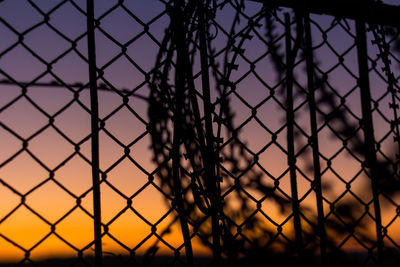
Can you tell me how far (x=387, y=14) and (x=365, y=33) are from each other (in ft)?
0.91

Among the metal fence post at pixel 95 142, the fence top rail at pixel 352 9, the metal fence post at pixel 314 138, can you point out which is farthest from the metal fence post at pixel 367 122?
the metal fence post at pixel 95 142

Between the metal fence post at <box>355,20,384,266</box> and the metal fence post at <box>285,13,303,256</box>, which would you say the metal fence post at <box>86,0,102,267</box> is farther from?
the metal fence post at <box>355,20,384,266</box>

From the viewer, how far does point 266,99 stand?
1910 millimetres

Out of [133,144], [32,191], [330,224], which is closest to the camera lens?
[32,191]

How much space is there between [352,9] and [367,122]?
0.50 meters

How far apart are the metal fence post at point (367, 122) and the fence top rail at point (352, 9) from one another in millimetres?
94

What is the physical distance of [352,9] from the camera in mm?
2133

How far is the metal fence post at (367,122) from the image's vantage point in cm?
204

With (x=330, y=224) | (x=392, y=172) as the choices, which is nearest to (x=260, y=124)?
(x=330, y=224)

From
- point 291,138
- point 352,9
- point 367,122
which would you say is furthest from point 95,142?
point 352,9

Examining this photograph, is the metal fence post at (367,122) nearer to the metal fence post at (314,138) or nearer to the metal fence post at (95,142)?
the metal fence post at (314,138)

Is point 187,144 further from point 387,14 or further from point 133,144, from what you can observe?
point 387,14

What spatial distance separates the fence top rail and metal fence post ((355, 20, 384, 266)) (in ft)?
0.31

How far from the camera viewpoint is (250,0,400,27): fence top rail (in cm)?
197
